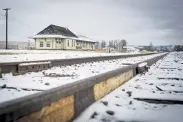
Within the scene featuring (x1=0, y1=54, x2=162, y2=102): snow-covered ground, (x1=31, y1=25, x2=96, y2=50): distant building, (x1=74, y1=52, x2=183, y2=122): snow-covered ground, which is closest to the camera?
(x1=74, y1=52, x2=183, y2=122): snow-covered ground

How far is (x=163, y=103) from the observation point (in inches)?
183

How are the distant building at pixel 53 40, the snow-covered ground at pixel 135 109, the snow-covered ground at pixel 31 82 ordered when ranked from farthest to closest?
the distant building at pixel 53 40
the snow-covered ground at pixel 31 82
the snow-covered ground at pixel 135 109

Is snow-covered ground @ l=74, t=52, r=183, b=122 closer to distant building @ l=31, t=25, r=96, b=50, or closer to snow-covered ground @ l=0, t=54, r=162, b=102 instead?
snow-covered ground @ l=0, t=54, r=162, b=102

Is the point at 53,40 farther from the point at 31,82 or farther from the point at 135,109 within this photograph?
the point at 135,109

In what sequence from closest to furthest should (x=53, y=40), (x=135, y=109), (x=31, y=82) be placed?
1. (x=135, y=109)
2. (x=31, y=82)
3. (x=53, y=40)

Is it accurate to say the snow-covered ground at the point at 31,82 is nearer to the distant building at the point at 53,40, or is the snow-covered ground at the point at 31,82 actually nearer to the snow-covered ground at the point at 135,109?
the snow-covered ground at the point at 135,109

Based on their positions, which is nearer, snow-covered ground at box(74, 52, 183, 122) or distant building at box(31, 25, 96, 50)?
snow-covered ground at box(74, 52, 183, 122)

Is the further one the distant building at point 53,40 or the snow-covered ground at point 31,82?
the distant building at point 53,40

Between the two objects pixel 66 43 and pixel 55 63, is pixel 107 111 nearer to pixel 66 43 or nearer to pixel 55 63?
pixel 55 63

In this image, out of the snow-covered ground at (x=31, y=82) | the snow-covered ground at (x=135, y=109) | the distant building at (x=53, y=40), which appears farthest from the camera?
the distant building at (x=53, y=40)

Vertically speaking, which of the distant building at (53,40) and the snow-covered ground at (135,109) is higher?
the distant building at (53,40)

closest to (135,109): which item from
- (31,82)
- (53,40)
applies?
(31,82)

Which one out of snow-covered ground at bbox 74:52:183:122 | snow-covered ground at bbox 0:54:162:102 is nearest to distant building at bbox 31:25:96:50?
snow-covered ground at bbox 0:54:162:102

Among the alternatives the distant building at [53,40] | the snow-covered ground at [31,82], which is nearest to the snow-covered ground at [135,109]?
the snow-covered ground at [31,82]
